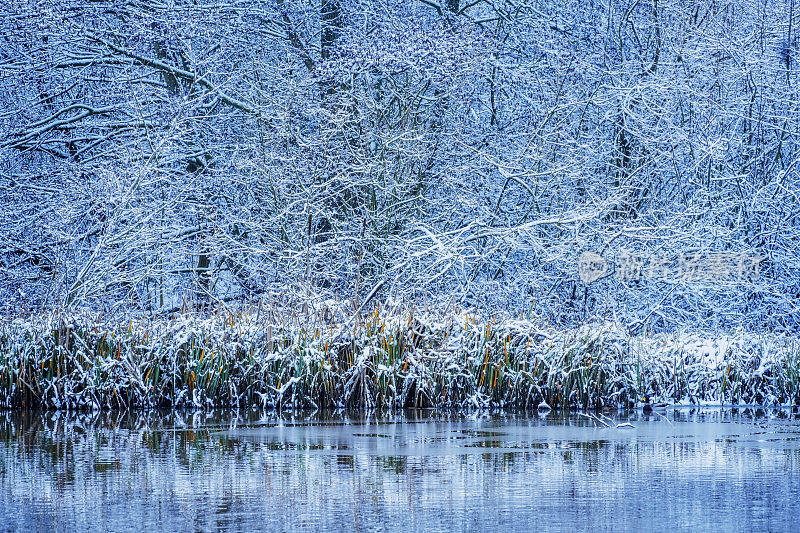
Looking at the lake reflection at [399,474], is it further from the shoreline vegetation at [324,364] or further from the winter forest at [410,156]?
the winter forest at [410,156]

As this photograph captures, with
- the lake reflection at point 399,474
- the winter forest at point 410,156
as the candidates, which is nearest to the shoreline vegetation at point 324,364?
the lake reflection at point 399,474

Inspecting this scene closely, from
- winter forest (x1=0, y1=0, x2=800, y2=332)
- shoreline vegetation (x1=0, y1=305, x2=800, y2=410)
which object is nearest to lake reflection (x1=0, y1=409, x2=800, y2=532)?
shoreline vegetation (x1=0, y1=305, x2=800, y2=410)

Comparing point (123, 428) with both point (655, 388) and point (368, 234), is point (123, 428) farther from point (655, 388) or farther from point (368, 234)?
point (368, 234)

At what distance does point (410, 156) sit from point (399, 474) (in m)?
10.3

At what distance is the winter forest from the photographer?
15.6m

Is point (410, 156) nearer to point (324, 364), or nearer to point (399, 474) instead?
point (324, 364)

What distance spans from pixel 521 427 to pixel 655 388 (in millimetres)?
2811

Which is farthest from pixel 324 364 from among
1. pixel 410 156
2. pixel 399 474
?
pixel 410 156

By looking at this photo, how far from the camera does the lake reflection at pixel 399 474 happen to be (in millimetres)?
4645

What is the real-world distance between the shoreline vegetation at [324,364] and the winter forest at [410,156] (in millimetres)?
3996

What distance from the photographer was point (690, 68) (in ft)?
56.6

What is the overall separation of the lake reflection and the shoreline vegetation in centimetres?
100

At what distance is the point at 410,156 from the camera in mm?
15961

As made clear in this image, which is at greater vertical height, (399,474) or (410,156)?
(410,156)
